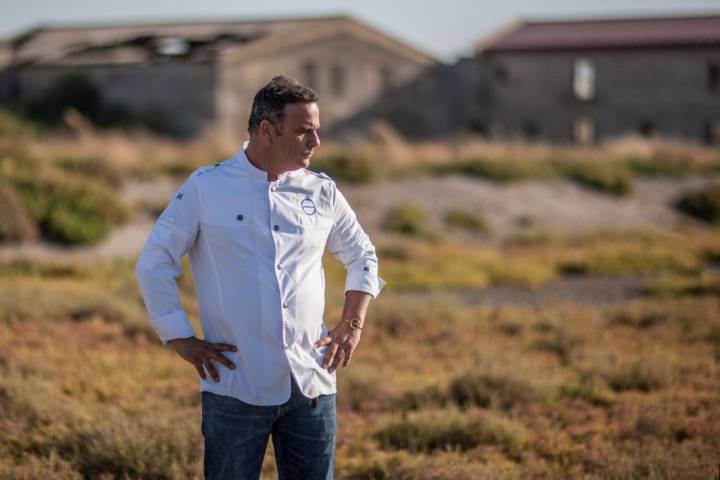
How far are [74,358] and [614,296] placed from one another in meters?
8.44

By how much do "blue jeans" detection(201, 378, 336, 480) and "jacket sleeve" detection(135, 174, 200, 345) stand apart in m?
A: 0.30

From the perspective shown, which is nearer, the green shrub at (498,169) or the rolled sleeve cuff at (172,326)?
the rolled sleeve cuff at (172,326)

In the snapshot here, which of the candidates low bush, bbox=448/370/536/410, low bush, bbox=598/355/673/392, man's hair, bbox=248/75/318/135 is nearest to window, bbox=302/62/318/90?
low bush, bbox=598/355/673/392

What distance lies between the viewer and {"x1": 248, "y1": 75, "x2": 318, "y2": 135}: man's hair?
362 cm

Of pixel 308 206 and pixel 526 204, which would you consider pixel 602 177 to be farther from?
pixel 308 206

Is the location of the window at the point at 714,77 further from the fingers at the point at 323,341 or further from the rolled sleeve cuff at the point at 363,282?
the fingers at the point at 323,341

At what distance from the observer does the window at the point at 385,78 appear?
37.3 m

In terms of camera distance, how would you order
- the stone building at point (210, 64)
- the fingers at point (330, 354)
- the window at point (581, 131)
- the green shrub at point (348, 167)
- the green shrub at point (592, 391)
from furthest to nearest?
the window at point (581, 131) → the stone building at point (210, 64) → the green shrub at point (348, 167) → the green shrub at point (592, 391) → the fingers at point (330, 354)

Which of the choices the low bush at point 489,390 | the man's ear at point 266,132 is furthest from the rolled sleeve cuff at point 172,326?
the low bush at point 489,390

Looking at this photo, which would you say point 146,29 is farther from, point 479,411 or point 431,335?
point 479,411

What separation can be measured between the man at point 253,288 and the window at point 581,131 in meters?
34.4

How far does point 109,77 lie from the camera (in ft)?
112

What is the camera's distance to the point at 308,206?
3.75 m

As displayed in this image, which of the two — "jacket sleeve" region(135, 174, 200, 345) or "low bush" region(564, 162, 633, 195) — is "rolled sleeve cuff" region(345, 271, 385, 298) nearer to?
"jacket sleeve" region(135, 174, 200, 345)
